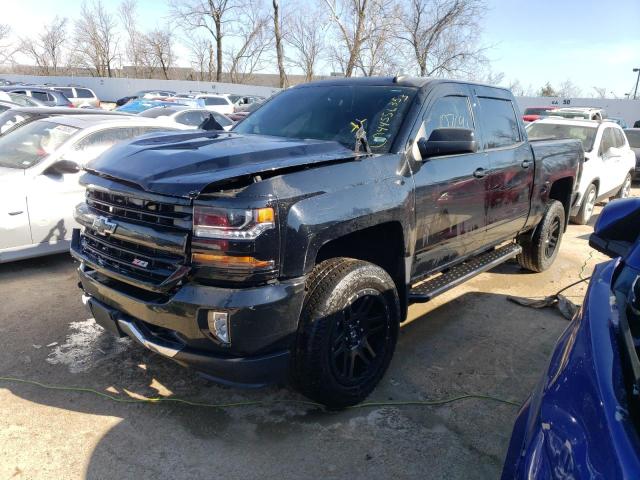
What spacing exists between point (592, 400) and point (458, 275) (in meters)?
2.82

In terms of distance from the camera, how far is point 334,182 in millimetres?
2871

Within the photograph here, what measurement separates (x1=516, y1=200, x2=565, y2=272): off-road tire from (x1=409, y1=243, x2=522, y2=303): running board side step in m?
0.69

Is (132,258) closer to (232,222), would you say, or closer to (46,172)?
(232,222)

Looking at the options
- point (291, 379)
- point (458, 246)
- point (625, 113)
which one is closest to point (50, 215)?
point (291, 379)

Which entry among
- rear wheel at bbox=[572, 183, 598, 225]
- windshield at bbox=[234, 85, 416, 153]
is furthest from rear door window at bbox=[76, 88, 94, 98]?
windshield at bbox=[234, 85, 416, 153]

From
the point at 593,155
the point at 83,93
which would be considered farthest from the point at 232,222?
the point at 83,93

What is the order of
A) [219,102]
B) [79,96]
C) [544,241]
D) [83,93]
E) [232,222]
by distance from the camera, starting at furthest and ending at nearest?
1. [83,93]
2. [79,96]
3. [219,102]
4. [544,241]
5. [232,222]

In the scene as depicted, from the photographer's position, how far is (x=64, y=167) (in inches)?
210

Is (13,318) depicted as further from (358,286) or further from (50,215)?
(358,286)

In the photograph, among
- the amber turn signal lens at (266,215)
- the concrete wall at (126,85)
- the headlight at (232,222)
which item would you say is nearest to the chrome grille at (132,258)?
the headlight at (232,222)

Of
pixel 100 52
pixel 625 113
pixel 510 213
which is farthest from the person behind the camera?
pixel 100 52

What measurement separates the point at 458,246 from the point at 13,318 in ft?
12.3

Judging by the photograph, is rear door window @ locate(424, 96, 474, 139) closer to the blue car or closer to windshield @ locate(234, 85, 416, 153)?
windshield @ locate(234, 85, 416, 153)

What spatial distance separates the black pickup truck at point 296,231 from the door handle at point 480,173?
0.02 meters
